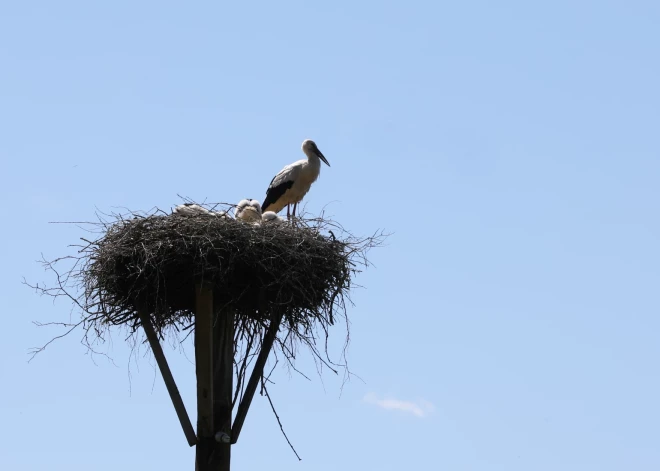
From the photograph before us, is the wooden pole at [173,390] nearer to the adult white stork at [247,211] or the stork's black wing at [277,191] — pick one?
the adult white stork at [247,211]

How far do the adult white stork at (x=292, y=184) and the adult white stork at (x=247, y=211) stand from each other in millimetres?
2947

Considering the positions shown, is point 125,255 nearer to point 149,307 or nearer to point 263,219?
point 149,307

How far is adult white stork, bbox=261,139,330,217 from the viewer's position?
521 inches

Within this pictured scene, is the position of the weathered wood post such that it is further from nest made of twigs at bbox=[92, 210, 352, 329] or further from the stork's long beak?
the stork's long beak

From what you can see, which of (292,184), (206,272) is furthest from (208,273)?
(292,184)

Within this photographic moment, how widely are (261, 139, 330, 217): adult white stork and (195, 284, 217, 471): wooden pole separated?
5.62m

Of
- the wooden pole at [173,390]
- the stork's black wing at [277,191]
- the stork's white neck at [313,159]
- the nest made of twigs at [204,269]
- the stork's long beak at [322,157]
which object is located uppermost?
the stork's long beak at [322,157]

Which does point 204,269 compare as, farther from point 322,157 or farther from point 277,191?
point 322,157

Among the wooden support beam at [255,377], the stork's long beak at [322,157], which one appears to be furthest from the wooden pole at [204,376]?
the stork's long beak at [322,157]

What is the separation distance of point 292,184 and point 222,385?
19.9 feet

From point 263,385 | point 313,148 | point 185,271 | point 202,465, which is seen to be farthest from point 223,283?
point 313,148

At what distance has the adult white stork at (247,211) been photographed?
32.4 ft

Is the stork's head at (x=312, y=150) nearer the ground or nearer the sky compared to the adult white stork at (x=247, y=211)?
nearer the sky

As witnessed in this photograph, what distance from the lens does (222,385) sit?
292 inches
